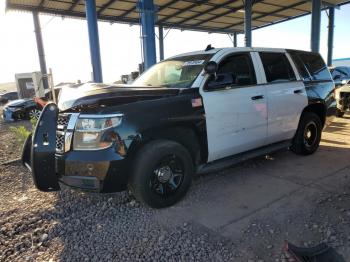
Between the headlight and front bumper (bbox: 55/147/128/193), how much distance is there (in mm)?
72

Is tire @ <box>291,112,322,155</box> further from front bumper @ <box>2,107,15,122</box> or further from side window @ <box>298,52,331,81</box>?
front bumper @ <box>2,107,15,122</box>

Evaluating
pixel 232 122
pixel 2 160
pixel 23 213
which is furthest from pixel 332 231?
pixel 2 160

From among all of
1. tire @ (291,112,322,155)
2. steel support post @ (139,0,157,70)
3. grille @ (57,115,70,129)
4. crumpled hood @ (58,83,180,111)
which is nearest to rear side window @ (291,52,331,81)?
tire @ (291,112,322,155)

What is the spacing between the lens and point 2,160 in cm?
655

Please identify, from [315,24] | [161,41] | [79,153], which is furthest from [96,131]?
[161,41]

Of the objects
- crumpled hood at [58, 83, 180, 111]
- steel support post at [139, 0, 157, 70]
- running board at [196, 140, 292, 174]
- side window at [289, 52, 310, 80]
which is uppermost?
steel support post at [139, 0, 157, 70]

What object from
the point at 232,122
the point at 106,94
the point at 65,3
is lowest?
the point at 232,122

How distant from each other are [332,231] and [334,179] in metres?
1.64

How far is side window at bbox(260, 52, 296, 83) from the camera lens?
15.8 feet

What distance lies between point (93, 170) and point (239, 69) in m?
2.48

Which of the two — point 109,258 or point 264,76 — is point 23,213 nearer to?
point 109,258

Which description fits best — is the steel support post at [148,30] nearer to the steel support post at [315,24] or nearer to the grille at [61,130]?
the grille at [61,130]

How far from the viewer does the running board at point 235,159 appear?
405cm

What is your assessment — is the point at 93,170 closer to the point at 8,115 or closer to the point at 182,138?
the point at 182,138
